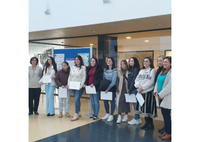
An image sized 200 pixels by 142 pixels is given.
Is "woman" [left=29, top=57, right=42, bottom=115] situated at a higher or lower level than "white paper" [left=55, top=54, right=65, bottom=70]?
lower

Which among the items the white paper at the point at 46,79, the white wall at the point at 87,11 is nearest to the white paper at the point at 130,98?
the white wall at the point at 87,11

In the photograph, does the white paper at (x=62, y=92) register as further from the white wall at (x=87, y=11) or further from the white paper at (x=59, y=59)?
the white wall at (x=87, y=11)

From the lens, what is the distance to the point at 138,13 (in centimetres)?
518

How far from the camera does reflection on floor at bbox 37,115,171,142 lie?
13.9 feet

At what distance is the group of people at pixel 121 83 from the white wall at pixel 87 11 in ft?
3.77

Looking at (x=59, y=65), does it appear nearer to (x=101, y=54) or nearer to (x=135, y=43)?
(x=101, y=54)

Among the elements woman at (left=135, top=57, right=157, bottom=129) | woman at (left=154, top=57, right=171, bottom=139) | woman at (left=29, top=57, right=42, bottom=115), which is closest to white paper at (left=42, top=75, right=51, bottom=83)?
woman at (left=29, top=57, right=42, bottom=115)

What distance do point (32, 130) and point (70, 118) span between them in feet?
4.44

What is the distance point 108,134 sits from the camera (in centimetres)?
462

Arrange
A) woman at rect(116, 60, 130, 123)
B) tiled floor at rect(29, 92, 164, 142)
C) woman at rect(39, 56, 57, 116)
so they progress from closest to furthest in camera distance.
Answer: tiled floor at rect(29, 92, 164, 142)
woman at rect(116, 60, 130, 123)
woman at rect(39, 56, 57, 116)

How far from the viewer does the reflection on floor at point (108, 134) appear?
4246 millimetres

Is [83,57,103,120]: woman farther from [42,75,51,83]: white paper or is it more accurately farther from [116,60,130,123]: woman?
[42,75,51,83]: white paper

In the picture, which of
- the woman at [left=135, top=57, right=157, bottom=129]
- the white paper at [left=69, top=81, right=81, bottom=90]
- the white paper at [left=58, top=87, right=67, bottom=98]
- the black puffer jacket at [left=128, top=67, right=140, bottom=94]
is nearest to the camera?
the woman at [left=135, top=57, right=157, bottom=129]

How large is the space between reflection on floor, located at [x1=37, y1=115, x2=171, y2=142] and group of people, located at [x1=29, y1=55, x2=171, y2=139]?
0.24 metres
